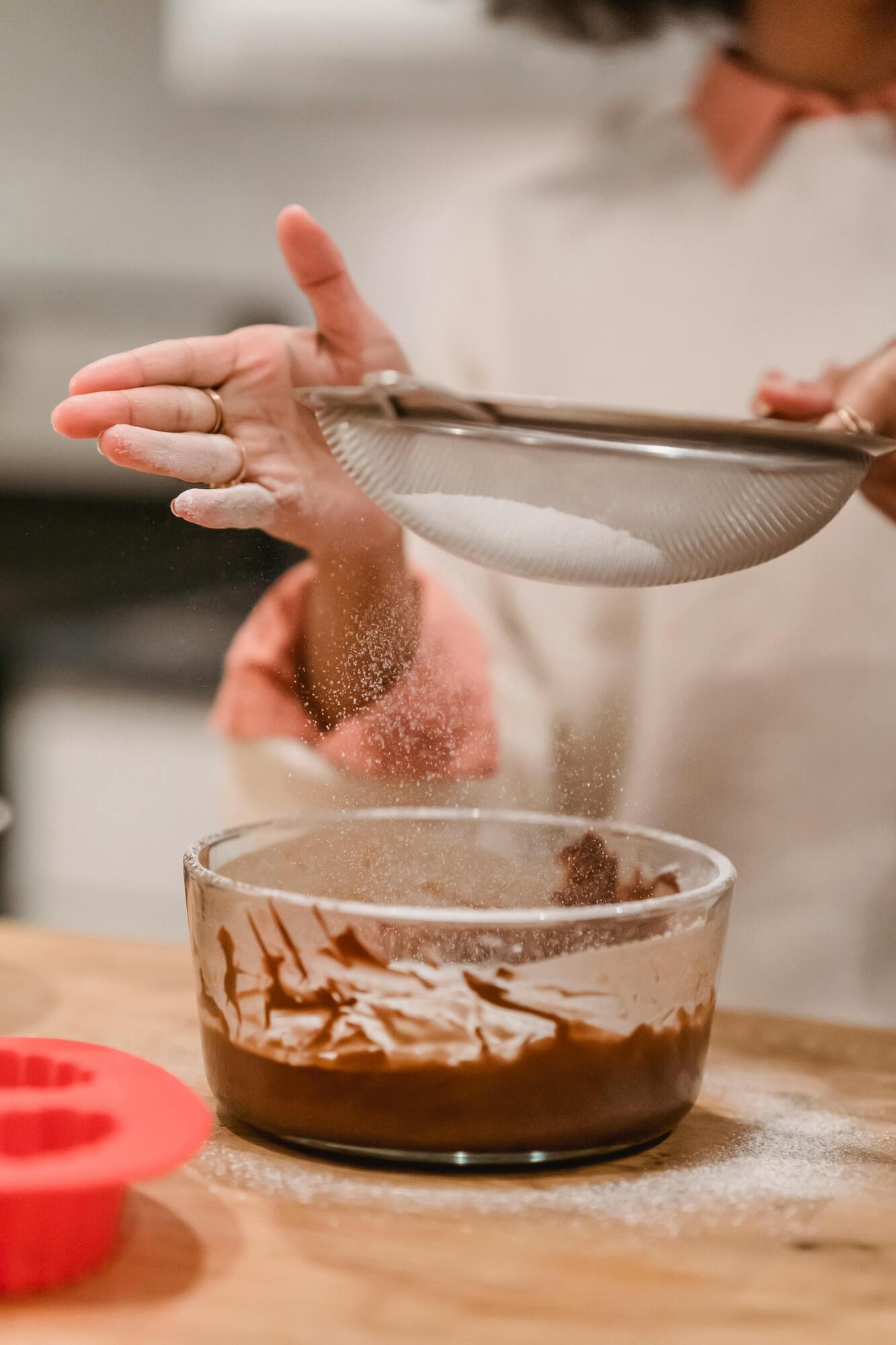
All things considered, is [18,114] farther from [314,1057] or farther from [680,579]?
[314,1057]

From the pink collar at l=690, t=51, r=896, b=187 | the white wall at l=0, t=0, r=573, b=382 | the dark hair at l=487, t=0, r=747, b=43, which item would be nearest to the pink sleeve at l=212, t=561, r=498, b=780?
the pink collar at l=690, t=51, r=896, b=187

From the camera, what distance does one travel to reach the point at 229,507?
2.17 feet

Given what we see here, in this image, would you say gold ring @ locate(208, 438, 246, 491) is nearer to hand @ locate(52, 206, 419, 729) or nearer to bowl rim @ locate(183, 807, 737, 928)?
hand @ locate(52, 206, 419, 729)

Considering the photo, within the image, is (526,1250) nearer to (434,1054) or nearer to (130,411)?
(434,1054)

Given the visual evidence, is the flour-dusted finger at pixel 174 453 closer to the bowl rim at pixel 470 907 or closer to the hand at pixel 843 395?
the bowl rim at pixel 470 907

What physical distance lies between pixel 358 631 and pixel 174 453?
143mm

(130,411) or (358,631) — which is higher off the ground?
(130,411)

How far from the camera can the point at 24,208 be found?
2029mm

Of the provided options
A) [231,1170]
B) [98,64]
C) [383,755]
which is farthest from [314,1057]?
[98,64]

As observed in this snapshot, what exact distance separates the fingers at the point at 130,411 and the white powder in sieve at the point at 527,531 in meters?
0.13

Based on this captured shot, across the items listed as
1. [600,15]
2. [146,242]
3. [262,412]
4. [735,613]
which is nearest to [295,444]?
[262,412]

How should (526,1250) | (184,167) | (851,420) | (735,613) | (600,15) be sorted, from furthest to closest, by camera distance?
(184,167), (600,15), (735,613), (851,420), (526,1250)

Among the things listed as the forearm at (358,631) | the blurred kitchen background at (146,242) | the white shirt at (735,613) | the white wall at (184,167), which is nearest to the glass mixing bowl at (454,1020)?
the forearm at (358,631)

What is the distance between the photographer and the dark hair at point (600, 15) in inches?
51.3
